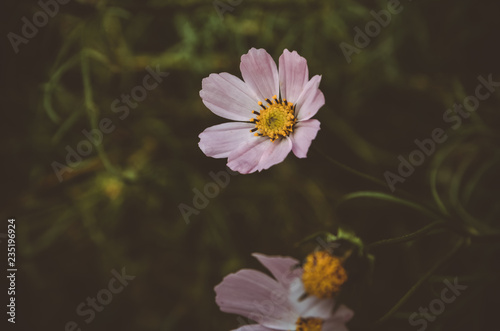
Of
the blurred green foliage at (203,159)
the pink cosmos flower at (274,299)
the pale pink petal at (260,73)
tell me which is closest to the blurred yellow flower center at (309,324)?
the pink cosmos flower at (274,299)

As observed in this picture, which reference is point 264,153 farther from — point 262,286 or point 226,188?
point 226,188

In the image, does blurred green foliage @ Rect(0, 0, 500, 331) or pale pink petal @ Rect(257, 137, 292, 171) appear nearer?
pale pink petal @ Rect(257, 137, 292, 171)

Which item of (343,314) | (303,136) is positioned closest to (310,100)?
(303,136)

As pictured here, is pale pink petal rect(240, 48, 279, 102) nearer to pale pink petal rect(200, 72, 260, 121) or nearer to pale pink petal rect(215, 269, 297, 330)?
pale pink petal rect(200, 72, 260, 121)

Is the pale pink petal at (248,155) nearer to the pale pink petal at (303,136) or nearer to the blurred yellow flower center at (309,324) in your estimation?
the pale pink petal at (303,136)

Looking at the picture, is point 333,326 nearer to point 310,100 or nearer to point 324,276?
point 324,276

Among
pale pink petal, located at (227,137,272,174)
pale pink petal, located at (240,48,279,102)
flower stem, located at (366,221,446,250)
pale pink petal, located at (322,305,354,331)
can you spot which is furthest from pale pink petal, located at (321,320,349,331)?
pale pink petal, located at (240,48,279,102)

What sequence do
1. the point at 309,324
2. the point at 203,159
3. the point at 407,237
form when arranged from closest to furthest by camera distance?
the point at 407,237, the point at 309,324, the point at 203,159
